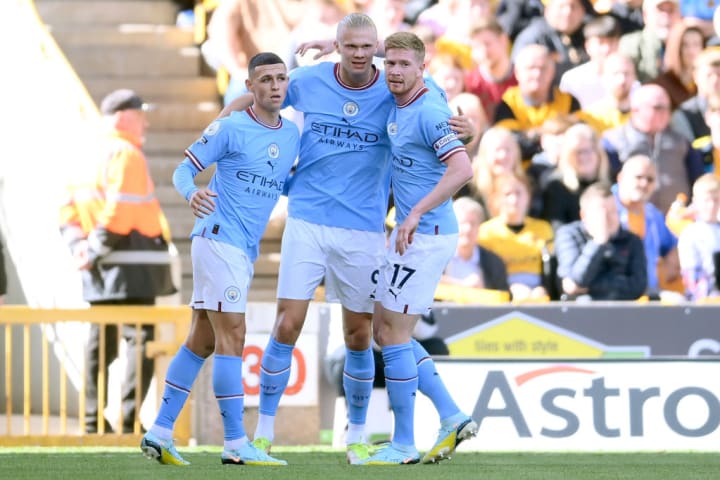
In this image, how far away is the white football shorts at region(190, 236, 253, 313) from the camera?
8.67 m

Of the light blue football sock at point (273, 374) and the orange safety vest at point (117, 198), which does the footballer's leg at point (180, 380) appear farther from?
the orange safety vest at point (117, 198)

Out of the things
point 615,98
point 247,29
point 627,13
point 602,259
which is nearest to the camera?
point 602,259

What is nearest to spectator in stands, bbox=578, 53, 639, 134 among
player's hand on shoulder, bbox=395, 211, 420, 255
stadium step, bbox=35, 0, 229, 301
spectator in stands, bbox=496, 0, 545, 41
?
spectator in stands, bbox=496, 0, 545, 41

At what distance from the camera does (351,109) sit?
9039mm

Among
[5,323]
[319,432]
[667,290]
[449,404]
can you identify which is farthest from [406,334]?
[667,290]

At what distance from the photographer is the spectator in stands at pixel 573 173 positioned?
13469 mm

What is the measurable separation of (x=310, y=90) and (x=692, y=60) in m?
6.22

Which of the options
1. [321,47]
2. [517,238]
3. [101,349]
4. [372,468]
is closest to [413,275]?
[372,468]

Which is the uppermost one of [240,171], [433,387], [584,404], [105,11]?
[105,11]

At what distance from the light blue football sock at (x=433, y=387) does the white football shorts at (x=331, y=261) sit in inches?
15.6

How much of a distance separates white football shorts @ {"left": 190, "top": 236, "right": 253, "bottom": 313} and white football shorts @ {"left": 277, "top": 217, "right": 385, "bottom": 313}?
1.17ft

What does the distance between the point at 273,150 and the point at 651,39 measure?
258 inches

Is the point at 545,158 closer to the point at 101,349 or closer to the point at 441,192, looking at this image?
the point at 101,349

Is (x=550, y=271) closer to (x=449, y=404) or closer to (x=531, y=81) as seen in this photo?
(x=531, y=81)
